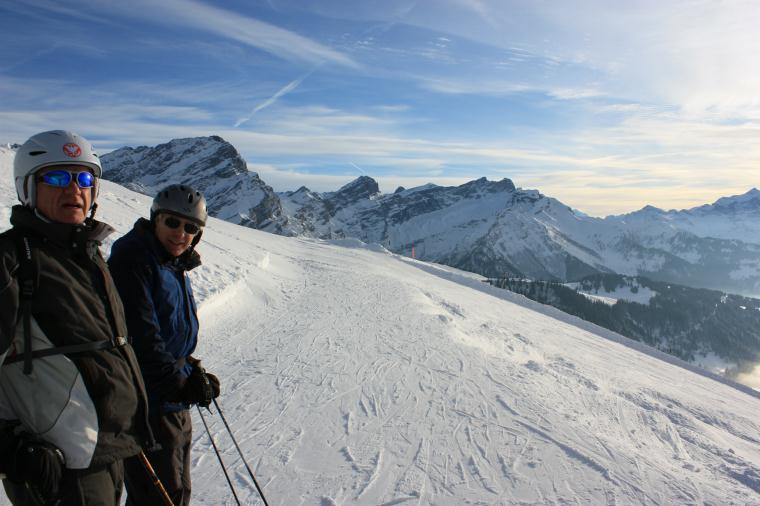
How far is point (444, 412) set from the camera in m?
8.25

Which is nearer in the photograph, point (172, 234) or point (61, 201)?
point (61, 201)

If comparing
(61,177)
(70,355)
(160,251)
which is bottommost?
(70,355)

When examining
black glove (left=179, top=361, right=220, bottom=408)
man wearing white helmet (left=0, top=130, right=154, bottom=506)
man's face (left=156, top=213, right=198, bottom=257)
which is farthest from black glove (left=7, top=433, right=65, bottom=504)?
man's face (left=156, top=213, right=198, bottom=257)

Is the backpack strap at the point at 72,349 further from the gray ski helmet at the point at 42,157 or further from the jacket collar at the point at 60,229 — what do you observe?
the gray ski helmet at the point at 42,157

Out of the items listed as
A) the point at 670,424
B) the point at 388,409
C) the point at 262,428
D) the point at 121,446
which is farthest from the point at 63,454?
the point at 670,424

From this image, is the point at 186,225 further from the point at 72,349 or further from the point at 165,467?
the point at 165,467

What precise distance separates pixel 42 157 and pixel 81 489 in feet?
6.30

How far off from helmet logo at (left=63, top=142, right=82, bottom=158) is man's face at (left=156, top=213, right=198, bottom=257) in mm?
1132

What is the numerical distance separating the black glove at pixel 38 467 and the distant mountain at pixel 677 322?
156 meters

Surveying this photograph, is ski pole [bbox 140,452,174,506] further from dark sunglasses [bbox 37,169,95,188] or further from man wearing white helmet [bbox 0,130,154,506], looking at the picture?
dark sunglasses [bbox 37,169,95,188]

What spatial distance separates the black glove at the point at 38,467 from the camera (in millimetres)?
2281

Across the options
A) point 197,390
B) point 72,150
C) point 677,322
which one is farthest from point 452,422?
point 677,322

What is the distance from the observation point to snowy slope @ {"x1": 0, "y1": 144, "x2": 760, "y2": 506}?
6.00 meters

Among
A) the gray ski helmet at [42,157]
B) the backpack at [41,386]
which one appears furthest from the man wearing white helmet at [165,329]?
the backpack at [41,386]
